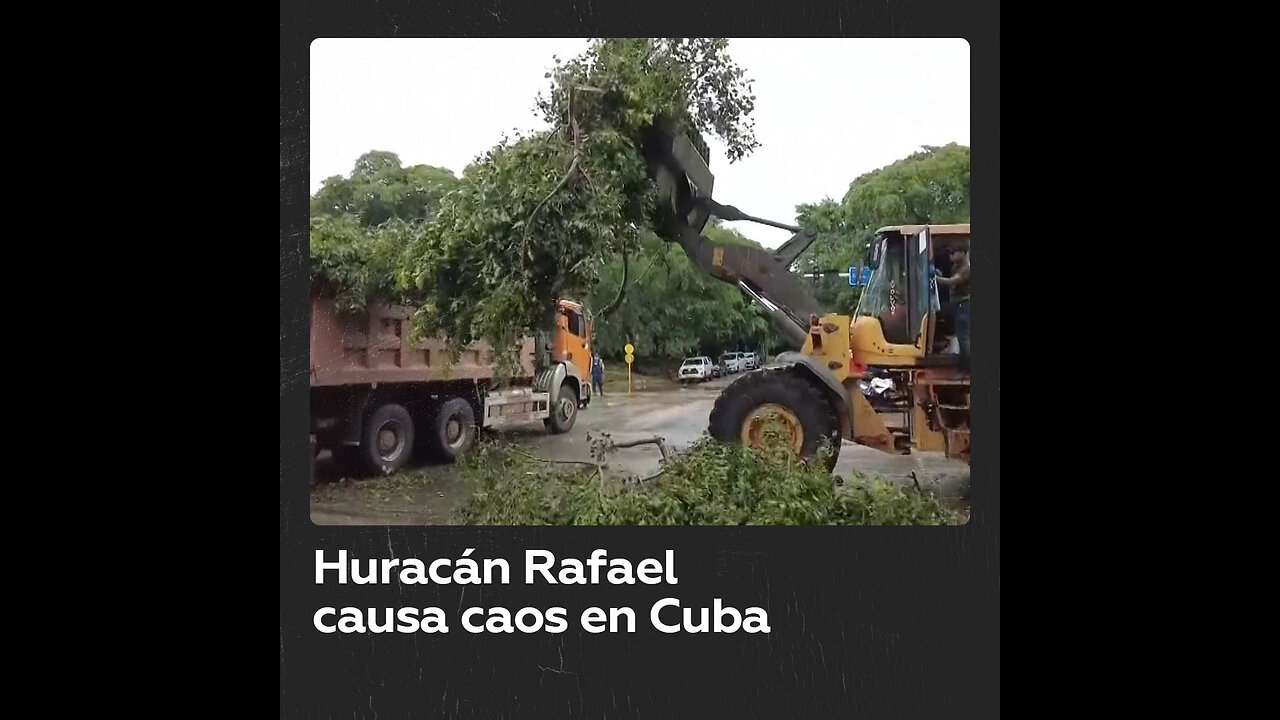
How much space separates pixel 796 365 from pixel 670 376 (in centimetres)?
75

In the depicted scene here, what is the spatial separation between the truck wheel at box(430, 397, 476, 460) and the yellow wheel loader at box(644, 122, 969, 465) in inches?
54.2

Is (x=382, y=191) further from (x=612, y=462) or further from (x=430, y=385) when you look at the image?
(x=612, y=462)

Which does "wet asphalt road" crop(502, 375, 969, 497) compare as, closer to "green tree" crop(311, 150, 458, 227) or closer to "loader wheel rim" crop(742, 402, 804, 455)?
"loader wheel rim" crop(742, 402, 804, 455)

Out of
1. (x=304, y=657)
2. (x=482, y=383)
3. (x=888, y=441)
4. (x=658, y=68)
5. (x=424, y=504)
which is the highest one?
(x=658, y=68)

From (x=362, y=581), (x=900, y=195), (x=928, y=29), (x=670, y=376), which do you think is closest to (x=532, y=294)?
(x=670, y=376)

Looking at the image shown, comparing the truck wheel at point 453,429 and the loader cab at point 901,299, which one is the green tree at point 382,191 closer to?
the truck wheel at point 453,429

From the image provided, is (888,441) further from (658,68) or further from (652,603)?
(658,68)

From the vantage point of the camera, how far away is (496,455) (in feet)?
16.2

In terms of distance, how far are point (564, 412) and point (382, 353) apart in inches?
42.7

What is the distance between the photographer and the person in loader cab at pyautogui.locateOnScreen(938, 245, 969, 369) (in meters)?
4.86

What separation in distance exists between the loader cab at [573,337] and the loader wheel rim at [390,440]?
1028 millimetres

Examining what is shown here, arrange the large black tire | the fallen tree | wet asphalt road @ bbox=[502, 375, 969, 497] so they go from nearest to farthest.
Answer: the fallen tree, wet asphalt road @ bbox=[502, 375, 969, 497], the large black tire

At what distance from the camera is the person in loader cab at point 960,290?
4.86 metres

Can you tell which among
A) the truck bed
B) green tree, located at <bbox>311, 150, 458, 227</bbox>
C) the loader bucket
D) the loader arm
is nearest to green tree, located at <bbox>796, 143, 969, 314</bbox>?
the loader arm
